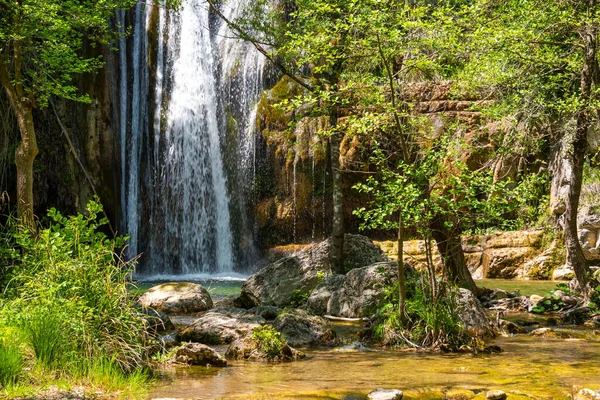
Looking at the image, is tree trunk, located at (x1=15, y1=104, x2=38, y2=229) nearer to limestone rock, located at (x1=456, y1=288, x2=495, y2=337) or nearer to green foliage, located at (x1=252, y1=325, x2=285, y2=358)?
green foliage, located at (x1=252, y1=325, x2=285, y2=358)

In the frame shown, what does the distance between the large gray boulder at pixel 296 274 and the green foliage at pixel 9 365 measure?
25.2ft

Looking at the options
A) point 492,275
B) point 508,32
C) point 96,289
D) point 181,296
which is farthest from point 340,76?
point 492,275

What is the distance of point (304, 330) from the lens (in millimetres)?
8703

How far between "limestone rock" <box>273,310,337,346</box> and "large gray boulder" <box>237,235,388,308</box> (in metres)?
3.49

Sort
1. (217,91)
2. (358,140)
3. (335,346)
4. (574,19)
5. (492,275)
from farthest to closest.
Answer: (217,91)
(358,140)
(492,275)
(574,19)
(335,346)

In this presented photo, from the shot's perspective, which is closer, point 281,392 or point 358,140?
point 281,392

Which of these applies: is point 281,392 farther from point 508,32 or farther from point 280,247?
point 280,247

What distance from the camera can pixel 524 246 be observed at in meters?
18.9

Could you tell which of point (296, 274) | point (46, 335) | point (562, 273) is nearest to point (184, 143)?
point (296, 274)

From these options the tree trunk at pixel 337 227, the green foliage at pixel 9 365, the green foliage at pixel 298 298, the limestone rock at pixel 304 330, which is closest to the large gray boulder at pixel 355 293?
the green foliage at pixel 298 298

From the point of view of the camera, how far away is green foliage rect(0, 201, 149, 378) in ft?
17.8

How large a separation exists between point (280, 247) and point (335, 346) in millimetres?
14407

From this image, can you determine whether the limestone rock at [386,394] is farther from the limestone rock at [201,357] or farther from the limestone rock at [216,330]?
the limestone rock at [216,330]

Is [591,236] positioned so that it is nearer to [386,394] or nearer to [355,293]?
[355,293]
